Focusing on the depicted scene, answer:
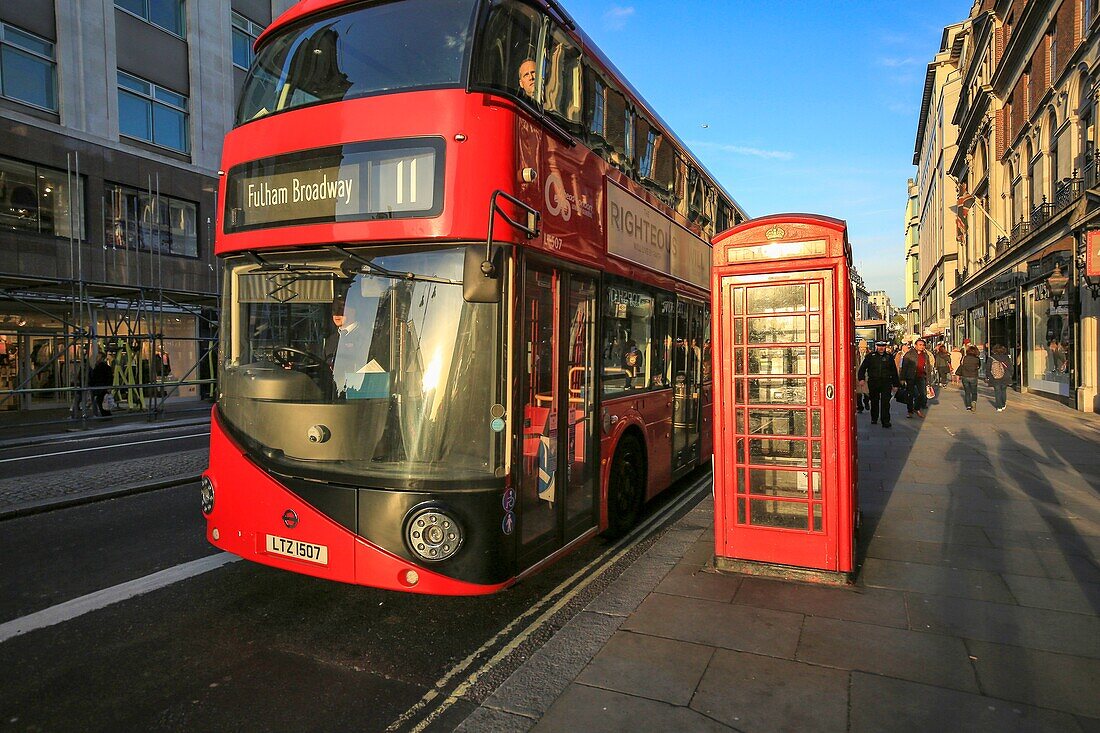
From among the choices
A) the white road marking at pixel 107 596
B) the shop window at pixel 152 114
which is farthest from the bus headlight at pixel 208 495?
the shop window at pixel 152 114

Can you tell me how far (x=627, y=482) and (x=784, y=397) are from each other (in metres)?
1.92

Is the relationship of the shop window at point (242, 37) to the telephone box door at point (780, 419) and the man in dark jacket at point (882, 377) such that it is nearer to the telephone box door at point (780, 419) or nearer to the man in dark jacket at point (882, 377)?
the man in dark jacket at point (882, 377)

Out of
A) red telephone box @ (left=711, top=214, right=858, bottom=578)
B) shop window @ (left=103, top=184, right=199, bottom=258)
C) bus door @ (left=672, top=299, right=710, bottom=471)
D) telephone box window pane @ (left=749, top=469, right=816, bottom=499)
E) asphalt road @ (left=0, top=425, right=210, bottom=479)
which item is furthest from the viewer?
shop window @ (left=103, top=184, right=199, bottom=258)

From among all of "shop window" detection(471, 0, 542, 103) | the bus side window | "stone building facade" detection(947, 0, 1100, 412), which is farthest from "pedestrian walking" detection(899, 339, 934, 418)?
"shop window" detection(471, 0, 542, 103)

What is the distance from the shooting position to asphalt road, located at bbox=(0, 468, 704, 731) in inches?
134

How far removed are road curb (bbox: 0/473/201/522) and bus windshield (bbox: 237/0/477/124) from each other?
16.1 ft

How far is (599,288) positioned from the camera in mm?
5652

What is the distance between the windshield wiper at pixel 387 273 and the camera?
4.19 metres

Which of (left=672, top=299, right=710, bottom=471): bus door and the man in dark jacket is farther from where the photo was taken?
the man in dark jacket

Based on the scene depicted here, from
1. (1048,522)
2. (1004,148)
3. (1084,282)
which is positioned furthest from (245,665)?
(1004,148)

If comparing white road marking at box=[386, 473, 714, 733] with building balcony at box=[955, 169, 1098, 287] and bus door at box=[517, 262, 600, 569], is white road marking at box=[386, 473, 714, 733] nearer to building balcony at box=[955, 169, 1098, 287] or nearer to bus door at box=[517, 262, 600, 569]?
bus door at box=[517, 262, 600, 569]

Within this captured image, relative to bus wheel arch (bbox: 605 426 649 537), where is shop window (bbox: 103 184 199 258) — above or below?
above

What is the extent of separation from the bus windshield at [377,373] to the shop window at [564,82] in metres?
1.67

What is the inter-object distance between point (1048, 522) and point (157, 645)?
25.1 feet
